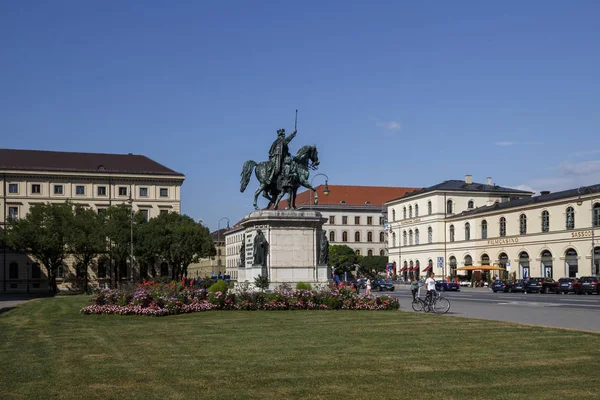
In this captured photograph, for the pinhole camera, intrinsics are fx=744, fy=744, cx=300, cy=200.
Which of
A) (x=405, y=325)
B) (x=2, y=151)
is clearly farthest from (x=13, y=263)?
(x=405, y=325)

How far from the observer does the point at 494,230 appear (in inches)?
4077

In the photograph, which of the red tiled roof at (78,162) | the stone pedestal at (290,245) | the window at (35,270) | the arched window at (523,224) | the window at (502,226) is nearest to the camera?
the stone pedestal at (290,245)

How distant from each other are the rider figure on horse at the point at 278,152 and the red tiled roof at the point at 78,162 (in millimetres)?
71514

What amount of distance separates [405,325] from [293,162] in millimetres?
15848

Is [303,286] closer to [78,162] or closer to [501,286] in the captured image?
[501,286]

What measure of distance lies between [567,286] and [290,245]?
36667 millimetres

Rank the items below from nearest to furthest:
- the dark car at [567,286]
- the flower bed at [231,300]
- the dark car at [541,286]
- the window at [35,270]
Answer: the flower bed at [231,300] < the dark car at [567,286] < the dark car at [541,286] < the window at [35,270]

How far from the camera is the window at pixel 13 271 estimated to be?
9812cm

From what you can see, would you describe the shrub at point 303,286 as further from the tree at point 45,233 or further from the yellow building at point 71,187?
the yellow building at point 71,187

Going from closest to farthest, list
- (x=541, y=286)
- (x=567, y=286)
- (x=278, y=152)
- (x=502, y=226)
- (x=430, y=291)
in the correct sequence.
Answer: (x=430, y=291), (x=278, y=152), (x=567, y=286), (x=541, y=286), (x=502, y=226)

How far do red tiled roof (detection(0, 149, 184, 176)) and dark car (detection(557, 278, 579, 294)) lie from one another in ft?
195

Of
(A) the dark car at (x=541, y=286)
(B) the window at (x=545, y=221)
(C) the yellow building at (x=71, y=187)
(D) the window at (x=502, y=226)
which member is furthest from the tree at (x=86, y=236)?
(D) the window at (x=502, y=226)

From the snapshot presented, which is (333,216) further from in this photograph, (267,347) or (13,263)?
(267,347)

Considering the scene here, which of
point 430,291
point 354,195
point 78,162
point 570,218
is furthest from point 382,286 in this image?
point 354,195
